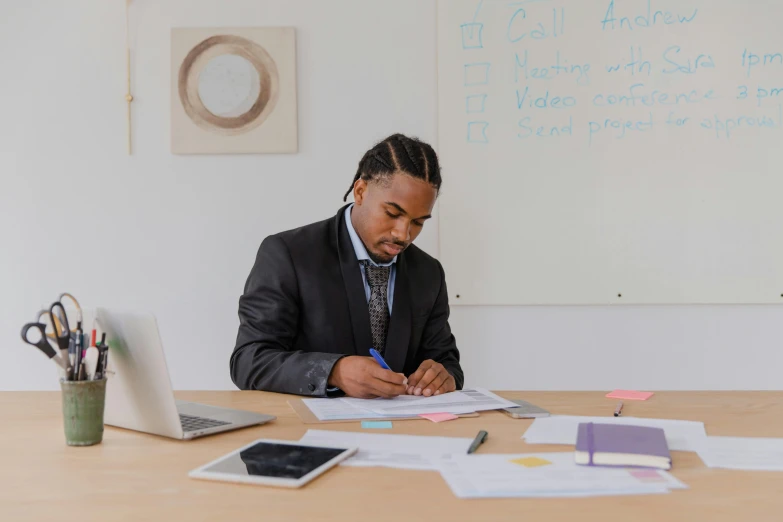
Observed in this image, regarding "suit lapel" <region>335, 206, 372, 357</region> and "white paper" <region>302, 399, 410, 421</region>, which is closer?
"white paper" <region>302, 399, 410, 421</region>

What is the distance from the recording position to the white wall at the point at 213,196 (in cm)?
255

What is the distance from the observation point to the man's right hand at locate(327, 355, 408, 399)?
1.41m

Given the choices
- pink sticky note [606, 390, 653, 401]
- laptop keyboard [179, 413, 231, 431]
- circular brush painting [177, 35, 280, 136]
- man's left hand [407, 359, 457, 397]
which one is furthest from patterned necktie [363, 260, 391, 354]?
circular brush painting [177, 35, 280, 136]

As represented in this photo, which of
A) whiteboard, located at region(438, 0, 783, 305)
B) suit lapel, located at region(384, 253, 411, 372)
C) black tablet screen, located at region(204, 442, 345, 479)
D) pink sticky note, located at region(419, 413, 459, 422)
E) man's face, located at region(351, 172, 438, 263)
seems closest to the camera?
black tablet screen, located at region(204, 442, 345, 479)

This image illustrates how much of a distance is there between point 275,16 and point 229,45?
7.7 inches

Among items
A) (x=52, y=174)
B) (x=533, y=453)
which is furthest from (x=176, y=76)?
(x=533, y=453)

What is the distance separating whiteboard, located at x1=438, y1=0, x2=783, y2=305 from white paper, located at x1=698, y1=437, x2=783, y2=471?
1445mm

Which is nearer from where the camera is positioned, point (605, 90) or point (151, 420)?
point (151, 420)

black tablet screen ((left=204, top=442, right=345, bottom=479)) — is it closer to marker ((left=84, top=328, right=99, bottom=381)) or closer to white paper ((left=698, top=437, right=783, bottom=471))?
marker ((left=84, top=328, right=99, bottom=381))

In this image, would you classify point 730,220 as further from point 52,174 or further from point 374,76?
point 52,174

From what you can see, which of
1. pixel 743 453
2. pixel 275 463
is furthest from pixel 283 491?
pixel 743 453

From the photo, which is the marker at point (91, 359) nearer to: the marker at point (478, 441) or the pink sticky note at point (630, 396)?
the marker at point (478, 441)

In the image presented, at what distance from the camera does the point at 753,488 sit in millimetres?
868

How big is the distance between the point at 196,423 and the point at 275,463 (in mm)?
307
